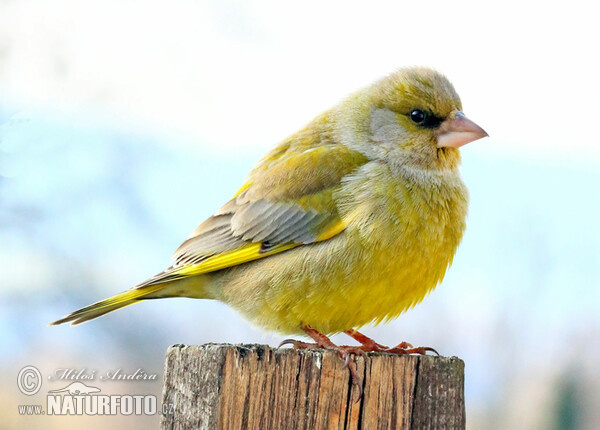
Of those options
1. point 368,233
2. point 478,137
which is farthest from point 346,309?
point 478,137

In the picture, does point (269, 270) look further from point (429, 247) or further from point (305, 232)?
point (429, 247)

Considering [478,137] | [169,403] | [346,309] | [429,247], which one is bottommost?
[169,403]

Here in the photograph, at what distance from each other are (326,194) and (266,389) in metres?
1.56

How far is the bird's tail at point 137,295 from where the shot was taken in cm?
409

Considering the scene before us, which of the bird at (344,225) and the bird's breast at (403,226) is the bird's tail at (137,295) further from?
the bird's breast at (403,226)

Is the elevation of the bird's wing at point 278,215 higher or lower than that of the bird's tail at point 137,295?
higher

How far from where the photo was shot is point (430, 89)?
13.9ft

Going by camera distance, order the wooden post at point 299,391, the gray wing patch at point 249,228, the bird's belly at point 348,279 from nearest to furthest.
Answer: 1. the wooden post at point 299,391
2. the bird's belly at point 348,279
3. the gray wing patch at point 249,228

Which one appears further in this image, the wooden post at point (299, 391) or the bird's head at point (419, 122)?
the bird's head at point (419, 122)

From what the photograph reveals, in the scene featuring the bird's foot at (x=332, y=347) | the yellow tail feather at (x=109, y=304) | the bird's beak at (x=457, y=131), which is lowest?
the bird's foot at (x=332, y=347)

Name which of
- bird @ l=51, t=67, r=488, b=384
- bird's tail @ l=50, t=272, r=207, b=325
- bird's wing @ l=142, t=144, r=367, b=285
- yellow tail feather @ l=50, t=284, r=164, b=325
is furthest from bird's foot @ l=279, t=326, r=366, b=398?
yellow tail feather @ l=50, t=284, r=164, b=325

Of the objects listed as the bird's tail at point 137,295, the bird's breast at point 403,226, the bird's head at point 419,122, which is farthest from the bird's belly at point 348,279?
the bird's head at point 419,122

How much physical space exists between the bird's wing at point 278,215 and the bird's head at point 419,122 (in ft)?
0.79

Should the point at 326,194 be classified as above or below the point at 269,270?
above
